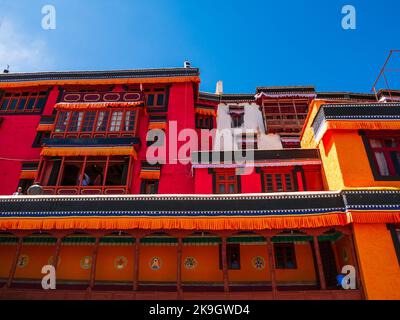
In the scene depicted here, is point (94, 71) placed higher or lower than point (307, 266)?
higher

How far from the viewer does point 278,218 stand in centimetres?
948

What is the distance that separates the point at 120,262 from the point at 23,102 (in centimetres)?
1443

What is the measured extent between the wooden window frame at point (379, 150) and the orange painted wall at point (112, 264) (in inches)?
406

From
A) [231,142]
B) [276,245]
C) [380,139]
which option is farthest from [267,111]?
[276,245]

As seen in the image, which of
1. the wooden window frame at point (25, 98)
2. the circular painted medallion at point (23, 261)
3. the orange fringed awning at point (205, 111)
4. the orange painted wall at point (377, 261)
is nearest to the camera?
the orange painted wall at point (377, 261)

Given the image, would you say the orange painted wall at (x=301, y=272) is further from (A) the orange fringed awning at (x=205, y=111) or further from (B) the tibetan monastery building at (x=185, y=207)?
(A) the orange fringed awning at (x=205, y=111)

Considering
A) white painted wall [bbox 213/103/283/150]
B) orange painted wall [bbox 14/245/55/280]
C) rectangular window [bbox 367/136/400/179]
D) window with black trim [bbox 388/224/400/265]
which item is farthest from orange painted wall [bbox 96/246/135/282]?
rectangular window [bbox 367/136/400/179]

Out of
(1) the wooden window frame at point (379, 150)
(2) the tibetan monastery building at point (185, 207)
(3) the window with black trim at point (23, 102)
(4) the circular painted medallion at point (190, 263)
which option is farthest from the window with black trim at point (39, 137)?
(1) the wooden window frame at point (379, 150)

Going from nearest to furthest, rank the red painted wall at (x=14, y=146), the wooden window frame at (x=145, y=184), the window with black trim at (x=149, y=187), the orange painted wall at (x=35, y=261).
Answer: the orange painted wall at (x=35, y=261), the wooden window frame at (x=145, y=184), the window with black trim at (x=149, y=187), the red painted wall at (x=14, y=146)

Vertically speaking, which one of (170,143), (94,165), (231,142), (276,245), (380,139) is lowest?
(276,245)

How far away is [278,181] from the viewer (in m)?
14.3

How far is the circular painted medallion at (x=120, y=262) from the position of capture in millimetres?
11242

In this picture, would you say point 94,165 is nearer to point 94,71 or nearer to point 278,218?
point 94,71
